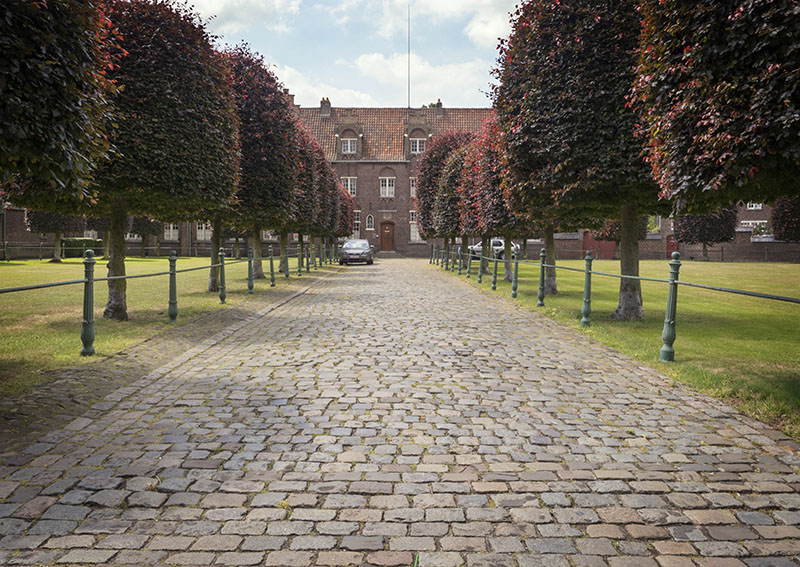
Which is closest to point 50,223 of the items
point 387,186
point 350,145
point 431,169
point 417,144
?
point 431,169

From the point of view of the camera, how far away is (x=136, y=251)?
174 ft

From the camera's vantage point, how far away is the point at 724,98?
5.55 meters

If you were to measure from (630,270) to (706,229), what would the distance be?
42718 mm

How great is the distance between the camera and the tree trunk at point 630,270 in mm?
11641

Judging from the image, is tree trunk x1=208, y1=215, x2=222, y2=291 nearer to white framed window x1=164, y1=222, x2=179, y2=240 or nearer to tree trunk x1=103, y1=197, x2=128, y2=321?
tree trunk x1=103, y1=197, x2=128, y2=321

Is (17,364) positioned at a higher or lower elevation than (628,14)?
lower

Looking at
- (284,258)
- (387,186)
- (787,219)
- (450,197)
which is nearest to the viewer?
(284,258)

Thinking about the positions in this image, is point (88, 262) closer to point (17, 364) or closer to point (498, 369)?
point (17, 364)

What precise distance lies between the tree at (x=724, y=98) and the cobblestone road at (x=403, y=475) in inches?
87.5

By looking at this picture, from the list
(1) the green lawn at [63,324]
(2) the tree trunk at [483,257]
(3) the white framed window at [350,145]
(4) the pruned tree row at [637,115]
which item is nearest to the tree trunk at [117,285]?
(1) the green lawn at [63,324]

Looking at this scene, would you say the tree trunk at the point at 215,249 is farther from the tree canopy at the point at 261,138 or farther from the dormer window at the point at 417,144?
the dormer window at the point at 417,144

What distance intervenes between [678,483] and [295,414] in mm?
3026

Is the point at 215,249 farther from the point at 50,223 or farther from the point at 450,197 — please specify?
the point at 50,223

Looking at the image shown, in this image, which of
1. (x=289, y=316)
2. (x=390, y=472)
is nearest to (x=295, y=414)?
(x=390, y=472)
